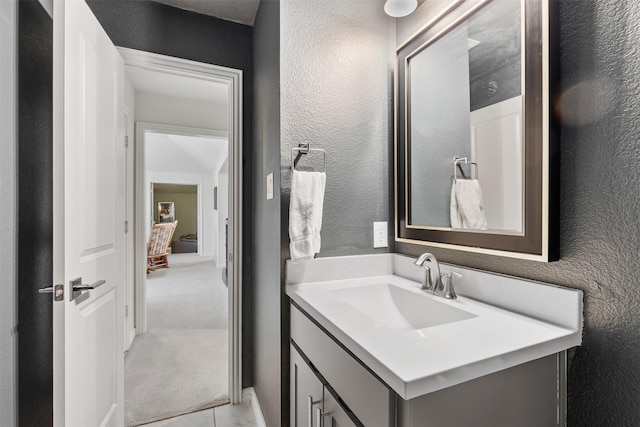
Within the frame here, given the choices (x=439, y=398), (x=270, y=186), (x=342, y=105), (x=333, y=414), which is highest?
(x=342, y=105)

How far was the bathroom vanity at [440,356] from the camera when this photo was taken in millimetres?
610

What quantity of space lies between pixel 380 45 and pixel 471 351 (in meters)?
1.35

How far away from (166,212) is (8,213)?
1023cm

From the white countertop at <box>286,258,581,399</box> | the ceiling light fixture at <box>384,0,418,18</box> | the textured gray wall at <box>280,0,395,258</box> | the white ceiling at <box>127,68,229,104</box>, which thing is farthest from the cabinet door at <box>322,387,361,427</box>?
the white ceiling at <box>127,68,229,104</box>

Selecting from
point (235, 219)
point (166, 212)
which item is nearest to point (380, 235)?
point (235, 219)

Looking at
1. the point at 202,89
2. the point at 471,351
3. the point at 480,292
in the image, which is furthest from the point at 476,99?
the point at 202,89

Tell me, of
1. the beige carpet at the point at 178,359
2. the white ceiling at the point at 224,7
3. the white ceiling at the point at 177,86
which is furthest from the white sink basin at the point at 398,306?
the white ceiling at the point at 177,86

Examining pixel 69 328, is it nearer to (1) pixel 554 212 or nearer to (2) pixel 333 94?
(2) pixel 333 94

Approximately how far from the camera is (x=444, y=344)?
686mm

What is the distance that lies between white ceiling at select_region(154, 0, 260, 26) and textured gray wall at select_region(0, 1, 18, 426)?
0.85 metres

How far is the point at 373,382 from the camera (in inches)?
25.9

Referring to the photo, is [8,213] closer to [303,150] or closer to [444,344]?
[303,150]

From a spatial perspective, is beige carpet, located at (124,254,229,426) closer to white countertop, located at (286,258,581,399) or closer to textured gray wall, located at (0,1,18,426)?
textured gray wall, located at (0,1,18,426)

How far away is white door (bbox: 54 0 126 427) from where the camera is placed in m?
1.04
